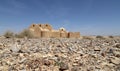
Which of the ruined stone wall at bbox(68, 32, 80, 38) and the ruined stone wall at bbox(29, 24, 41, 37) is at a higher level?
the ruined stone wall at bbox(29, 24, 41, 37)

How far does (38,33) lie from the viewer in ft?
91.7

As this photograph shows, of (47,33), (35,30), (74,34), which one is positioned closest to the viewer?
(47,33)

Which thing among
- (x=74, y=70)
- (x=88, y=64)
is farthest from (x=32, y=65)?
(x=88, y=64)

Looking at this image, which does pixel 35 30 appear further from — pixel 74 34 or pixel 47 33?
pixel 74 34

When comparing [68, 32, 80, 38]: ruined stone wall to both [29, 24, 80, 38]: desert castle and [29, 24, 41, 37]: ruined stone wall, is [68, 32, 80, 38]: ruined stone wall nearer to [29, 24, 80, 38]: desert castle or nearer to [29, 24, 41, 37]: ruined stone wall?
[29, 24, 80, 38]: desert castle

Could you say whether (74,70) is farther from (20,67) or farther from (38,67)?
(20,67)

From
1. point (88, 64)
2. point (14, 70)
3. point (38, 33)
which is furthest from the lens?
point (38, 33)

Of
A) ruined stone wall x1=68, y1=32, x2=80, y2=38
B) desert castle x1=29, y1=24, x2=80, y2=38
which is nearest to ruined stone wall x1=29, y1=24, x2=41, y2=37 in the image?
desert castle x1=29, y1=24, x2=80, y2=38

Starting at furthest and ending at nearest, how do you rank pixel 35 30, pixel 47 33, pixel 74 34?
pixel 74 34, pixel 35 30, pixel 47 33

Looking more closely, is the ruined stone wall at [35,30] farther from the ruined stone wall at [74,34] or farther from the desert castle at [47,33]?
the ruined stone wall at [74,34]

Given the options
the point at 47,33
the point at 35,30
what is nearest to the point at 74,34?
the point at 47,33

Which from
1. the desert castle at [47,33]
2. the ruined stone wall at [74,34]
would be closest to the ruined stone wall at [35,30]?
the desert castle at [47,33]

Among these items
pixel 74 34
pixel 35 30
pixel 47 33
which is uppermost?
pixel 35 30

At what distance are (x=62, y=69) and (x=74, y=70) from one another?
23 centimetres
